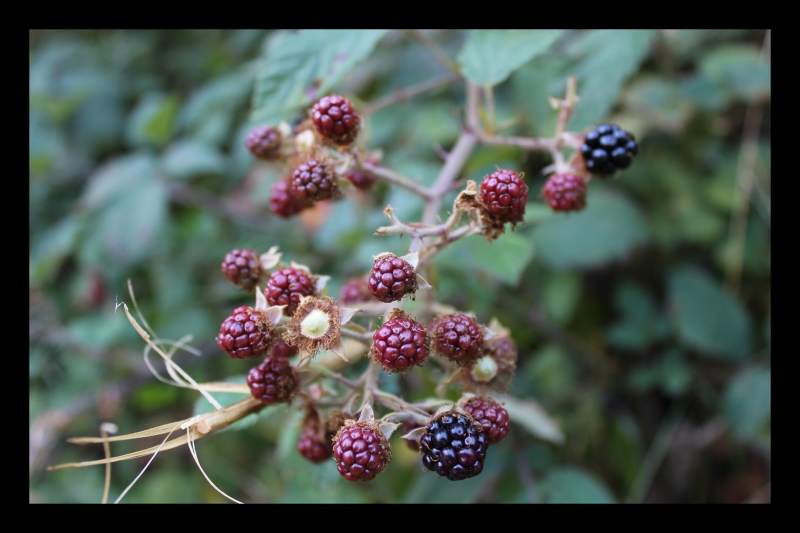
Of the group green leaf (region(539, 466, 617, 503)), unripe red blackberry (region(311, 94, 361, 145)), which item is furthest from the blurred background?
unripe red blackberry (region(311, 94, 361, 145))

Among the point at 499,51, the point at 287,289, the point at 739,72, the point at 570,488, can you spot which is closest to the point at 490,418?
the point at 287,289

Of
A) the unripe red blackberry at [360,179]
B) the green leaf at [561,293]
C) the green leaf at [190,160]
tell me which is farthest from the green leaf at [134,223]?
the green leaf at [561,293]

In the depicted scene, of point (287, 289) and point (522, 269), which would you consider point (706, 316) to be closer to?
point (522, 269)

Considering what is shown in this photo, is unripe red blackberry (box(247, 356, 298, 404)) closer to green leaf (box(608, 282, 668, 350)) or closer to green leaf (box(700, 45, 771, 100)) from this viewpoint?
green leaf (box(608, 282, 668, 350))

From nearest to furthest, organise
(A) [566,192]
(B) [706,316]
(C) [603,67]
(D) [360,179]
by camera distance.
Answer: (A) [566,192] < (D) [360,179] < (C) [603,67] < (B) [706,316]

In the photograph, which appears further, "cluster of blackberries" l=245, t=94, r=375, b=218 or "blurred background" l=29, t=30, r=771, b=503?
"blurred background" l=29, t=30, r=771, b=503

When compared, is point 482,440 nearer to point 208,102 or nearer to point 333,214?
point 333,214

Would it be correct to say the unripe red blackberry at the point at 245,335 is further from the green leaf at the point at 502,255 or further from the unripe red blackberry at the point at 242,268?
the green leaf at the point at 502,255
